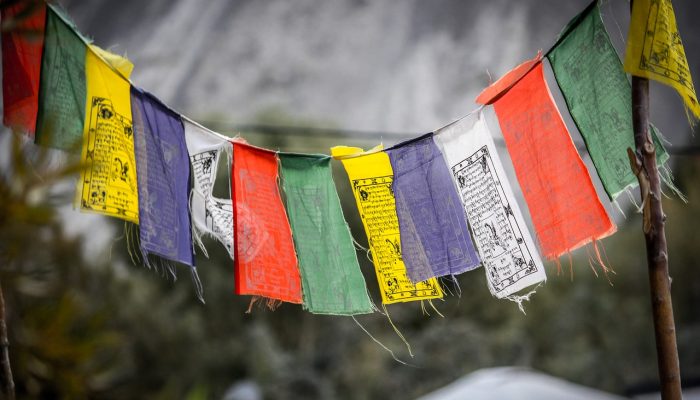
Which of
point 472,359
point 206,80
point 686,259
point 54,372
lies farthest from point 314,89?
point 54,372

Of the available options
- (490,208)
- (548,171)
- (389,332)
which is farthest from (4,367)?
(389,332)

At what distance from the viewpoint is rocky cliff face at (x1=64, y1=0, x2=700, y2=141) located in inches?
346

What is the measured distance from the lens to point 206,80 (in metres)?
13.2

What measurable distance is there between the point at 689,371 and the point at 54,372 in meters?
10.4

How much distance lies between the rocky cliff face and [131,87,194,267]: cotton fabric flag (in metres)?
5.28

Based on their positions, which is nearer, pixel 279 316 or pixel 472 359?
pixel 472 359

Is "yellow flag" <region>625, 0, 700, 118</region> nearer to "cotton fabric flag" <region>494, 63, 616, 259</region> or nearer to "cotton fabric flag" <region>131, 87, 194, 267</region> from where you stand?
"cotton fabric flag" <region>494, 63, 616, 259</region>

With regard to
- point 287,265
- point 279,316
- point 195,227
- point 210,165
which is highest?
point 279,316

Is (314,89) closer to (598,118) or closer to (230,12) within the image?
(230,12)

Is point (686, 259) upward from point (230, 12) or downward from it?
downward

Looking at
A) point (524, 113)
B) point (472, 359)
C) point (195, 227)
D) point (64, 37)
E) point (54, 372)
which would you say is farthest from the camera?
point (472, 359)

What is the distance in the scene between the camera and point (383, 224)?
264cm

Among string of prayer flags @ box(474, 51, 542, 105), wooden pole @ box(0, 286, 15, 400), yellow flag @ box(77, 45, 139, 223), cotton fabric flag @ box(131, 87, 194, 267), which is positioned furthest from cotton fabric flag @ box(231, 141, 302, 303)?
wooden pole @ box(0, 286, 15, 400)

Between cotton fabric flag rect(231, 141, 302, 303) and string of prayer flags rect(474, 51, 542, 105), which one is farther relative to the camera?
cotton fabric flag rect(231, 141, 302, 303)
